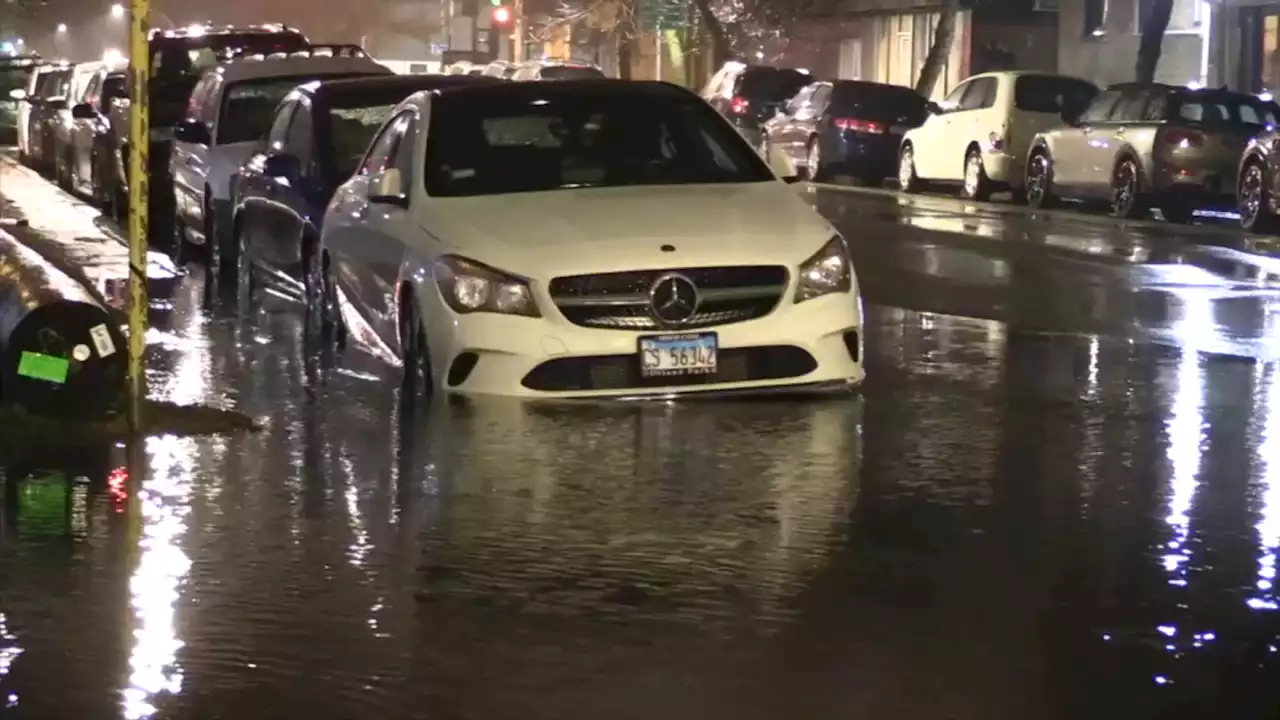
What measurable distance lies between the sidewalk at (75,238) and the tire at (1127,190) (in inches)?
422

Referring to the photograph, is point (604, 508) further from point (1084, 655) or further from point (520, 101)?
point (520, 101)

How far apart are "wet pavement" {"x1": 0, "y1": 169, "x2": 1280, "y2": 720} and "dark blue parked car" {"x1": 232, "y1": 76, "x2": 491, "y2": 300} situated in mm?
1497

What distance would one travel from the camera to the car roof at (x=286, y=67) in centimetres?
1778

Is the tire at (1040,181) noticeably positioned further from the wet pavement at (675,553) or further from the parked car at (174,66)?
the wet pavement at (675,553)

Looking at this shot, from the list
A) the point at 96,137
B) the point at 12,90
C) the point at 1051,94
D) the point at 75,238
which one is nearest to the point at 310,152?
the point at 75,238

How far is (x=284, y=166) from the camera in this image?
44.2 ft

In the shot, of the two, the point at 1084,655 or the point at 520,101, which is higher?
the point at 520,101

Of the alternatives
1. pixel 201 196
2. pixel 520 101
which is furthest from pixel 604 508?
pixel 201 196

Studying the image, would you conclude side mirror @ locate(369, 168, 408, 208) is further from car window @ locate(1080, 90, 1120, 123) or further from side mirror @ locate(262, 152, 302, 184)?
car window @ locate(1080, 90, 1120, 123)

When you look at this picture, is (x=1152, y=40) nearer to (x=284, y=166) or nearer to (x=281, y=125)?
(x=281, y=125)

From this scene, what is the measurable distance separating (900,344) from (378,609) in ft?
22.9

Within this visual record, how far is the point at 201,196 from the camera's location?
1816 cm

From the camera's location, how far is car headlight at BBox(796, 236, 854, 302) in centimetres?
1033

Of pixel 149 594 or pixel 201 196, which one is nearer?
pixel 149 594
